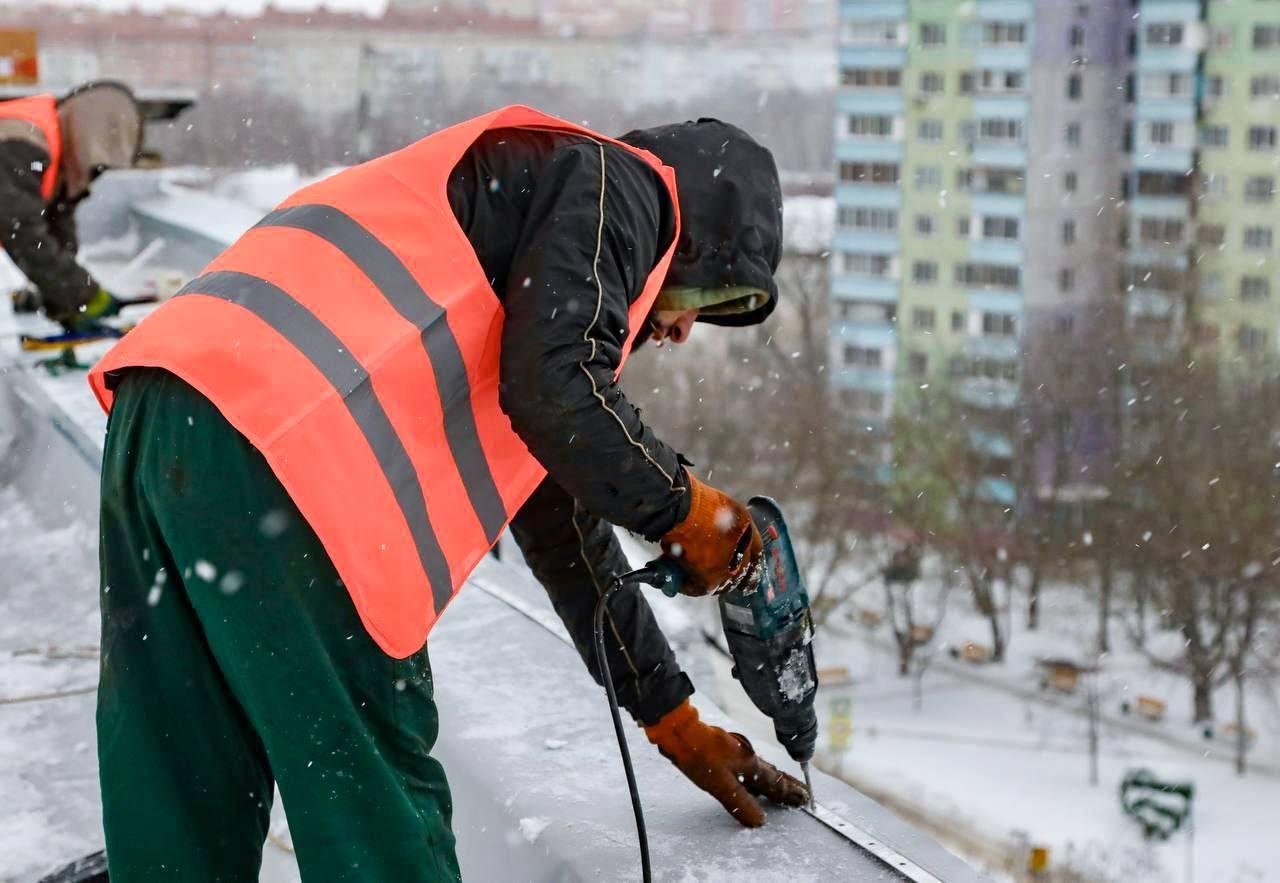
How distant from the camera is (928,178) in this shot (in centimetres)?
4297

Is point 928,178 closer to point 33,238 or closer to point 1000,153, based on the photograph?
point 1000,153

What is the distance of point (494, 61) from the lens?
132 feet

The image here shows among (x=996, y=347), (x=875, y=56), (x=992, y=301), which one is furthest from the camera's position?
(x=875, y=56)

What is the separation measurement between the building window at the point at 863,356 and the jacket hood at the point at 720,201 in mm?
42698

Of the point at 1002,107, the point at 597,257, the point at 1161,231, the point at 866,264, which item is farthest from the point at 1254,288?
the point at 597,257

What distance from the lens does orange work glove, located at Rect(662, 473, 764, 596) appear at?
4.78 ft

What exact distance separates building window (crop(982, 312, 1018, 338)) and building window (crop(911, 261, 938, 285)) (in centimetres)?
226

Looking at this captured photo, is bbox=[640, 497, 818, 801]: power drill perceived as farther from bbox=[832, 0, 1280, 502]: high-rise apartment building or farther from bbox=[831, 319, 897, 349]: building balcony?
bbox=[831, 319, 897, 349]: building balcony

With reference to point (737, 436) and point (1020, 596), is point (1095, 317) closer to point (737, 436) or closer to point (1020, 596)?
point (1020, 596)

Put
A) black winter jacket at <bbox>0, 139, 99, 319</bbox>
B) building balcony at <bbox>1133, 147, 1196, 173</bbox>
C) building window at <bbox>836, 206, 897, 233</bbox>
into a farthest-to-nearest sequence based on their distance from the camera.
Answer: building window at <bbox>836, 206, 897, 233</bbox>
building balcony at <bbox>1133, 147, 1196, 173</bbox>
black winter jacket at <bbox>0, 139, 99, 319</bbox>

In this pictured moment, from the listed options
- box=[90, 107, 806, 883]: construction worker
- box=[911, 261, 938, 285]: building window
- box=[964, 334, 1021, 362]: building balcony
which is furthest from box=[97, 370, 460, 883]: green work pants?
box=[911, 261, 938, 285]: building window

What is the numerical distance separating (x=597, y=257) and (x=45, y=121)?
3882 mm

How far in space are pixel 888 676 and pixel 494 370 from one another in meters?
36.4

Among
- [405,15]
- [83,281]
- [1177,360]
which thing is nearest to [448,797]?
[83,281]
